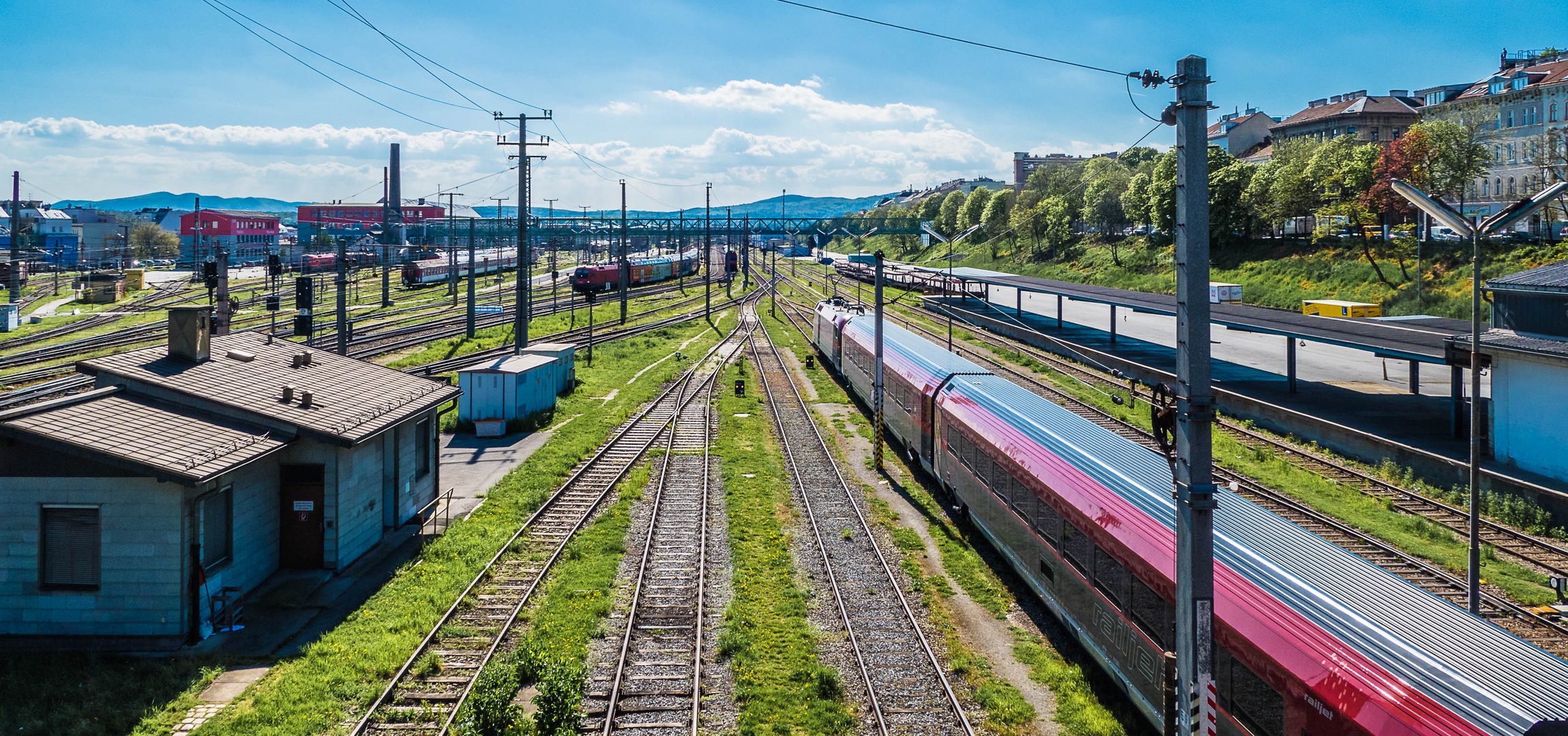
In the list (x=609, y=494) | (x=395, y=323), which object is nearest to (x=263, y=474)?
(x=609, y=494)

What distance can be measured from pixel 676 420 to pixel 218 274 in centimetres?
1518

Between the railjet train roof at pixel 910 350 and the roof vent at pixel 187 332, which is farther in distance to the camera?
the railjet train roof at pixel 910 350

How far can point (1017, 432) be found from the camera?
696 inches

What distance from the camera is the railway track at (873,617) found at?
1275 cm

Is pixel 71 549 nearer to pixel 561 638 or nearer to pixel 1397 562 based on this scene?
pixel 561 638

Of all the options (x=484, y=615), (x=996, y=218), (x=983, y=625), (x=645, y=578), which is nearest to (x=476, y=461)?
(x=645, y=578)

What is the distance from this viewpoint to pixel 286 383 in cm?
1988

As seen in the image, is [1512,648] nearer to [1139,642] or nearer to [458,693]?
[1139,642]

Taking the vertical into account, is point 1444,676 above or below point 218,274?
below

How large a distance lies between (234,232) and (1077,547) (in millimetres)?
170686

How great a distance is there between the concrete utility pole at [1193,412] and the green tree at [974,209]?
132 m

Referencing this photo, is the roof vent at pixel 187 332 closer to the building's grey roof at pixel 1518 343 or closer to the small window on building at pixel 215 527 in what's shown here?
the small window on building at pixel 215 527

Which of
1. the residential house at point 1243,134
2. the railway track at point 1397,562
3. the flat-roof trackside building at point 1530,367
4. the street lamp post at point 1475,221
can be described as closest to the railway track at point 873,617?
the railway track at point 1397,562

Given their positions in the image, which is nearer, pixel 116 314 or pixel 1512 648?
pixel 1512 648
